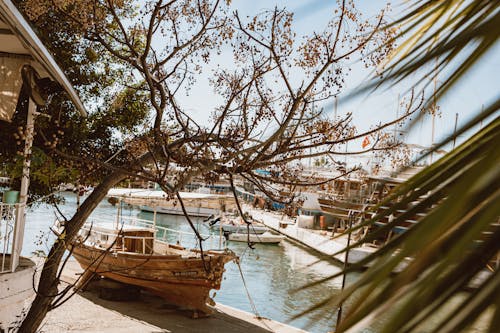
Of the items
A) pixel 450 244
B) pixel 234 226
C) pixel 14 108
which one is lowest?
pixel 234 226

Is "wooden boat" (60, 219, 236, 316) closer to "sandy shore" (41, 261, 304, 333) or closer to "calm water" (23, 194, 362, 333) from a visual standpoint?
"sandy shore" (41, 261, 304, 333)

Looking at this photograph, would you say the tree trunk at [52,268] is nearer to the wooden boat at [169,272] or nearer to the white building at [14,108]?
the white building at [14,108]

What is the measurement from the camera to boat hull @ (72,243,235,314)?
12.7 metres

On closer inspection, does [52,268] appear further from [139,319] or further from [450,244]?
[139,319]

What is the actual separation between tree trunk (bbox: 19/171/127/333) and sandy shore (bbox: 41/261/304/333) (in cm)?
486

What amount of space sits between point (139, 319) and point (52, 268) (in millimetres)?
7435

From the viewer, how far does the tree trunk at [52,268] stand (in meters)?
4.21

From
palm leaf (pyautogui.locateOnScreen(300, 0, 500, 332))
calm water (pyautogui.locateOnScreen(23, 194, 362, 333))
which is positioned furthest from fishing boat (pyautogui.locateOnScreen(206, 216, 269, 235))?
palm leaf (pyautogui.locateOnScreen(300, 0, 500, 332))

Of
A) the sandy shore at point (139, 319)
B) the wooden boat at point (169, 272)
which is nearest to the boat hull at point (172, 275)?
the wooden boat at point (169, 272)

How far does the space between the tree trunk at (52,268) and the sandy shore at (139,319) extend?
16.0 ft

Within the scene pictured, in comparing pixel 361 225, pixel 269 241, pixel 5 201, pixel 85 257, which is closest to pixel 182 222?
pixel 269 241

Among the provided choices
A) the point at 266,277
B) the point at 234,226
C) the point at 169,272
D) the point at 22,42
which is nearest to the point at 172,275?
the point at 169,272

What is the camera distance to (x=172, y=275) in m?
13.0

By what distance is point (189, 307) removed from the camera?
12758 millimetres
